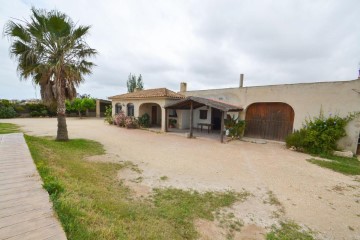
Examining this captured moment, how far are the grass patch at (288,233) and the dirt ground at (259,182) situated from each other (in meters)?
0.14

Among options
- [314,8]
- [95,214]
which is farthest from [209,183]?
[314,8]

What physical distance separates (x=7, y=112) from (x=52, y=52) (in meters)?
20.9

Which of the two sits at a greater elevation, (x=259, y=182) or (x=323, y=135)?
(x=323, y=135)

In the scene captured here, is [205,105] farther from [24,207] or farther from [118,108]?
[24,207]

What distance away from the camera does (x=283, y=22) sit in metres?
9.34

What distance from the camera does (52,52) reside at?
8.28 metres

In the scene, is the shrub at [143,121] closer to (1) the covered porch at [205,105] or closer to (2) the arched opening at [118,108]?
(1) the covered porch at [205,105]

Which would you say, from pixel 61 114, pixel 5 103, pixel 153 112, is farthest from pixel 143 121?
pixel 5 103

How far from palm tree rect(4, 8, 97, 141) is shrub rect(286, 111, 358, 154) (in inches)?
504

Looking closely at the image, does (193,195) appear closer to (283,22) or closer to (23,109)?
(283,22)

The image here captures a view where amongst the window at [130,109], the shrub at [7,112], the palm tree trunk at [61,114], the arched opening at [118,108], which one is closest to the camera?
the palm tree trunk at [61,114]

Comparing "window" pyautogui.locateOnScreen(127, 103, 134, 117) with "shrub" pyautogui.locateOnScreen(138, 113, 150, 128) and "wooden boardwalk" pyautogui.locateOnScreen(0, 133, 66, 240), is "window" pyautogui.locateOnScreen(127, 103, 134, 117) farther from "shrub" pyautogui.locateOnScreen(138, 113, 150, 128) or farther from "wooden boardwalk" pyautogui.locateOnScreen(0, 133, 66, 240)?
"wooden boardwalk" pyautogui.locateOnScreen(0, 133, 66, 240)

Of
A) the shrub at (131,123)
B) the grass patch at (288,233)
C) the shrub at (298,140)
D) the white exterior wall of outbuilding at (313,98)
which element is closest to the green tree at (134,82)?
the shrub at (131,123)

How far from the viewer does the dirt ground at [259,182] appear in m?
3.52
